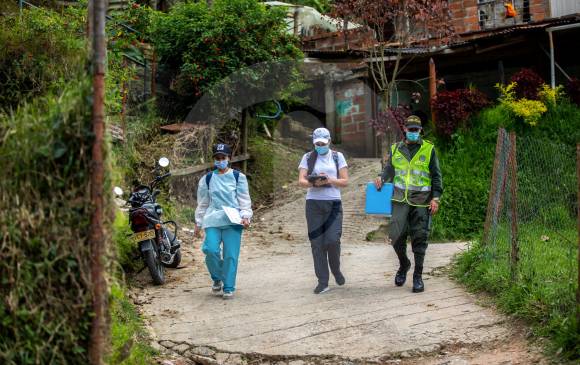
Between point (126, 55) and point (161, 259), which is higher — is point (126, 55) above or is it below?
above

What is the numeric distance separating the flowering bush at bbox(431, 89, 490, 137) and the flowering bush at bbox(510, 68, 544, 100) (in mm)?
685

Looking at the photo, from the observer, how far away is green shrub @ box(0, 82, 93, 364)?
12.6 feet

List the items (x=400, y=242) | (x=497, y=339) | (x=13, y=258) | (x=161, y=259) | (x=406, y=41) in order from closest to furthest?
1. (x=13, y=258)
2. (x=497, y=339)
3. (x=400, y=242)
4. (x=161, y=259)
5. (x=406, y=41)

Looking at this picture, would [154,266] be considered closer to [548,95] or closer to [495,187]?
[495,187]

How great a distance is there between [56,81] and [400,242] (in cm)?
472

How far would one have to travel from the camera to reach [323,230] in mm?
7613

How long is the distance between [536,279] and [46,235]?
15.3 ft

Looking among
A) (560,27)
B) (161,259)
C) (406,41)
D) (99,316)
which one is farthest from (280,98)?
(99,316)

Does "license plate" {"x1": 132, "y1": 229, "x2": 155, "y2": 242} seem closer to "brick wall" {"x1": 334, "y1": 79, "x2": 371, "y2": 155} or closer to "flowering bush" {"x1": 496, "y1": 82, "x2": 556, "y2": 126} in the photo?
"flowering bush" {"x1": 496, "y1": 82, "x2": 556, "y2": 126}

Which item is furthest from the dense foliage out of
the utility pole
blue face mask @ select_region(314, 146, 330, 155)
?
the utility pole

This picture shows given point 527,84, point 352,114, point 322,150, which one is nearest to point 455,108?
point 527,84

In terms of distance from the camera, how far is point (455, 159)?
46.5ft

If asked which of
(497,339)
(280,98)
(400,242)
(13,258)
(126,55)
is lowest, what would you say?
(497,339)

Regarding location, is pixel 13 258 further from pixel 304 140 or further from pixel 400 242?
pixel 304 140
